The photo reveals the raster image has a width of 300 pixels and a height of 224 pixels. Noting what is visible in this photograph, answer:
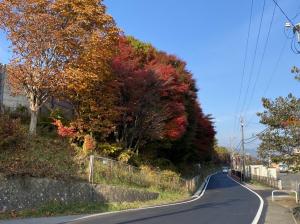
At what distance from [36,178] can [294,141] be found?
11738 millimetres

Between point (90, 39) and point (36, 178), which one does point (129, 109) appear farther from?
point (36, 178)

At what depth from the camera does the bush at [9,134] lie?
1850cm

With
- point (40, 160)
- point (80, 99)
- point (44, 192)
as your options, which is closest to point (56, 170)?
point (40, 160)

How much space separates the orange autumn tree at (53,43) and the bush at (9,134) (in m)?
3.18

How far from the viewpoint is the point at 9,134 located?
19062 mm

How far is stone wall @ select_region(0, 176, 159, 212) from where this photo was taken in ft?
51.7

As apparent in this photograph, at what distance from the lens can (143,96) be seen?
3045 centimetres

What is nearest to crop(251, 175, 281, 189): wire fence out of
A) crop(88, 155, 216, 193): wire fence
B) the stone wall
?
crop(88, 155, 216, 193): wire fence

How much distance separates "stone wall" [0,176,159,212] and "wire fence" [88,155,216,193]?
2.46 ft

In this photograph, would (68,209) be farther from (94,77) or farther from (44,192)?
(94,77)

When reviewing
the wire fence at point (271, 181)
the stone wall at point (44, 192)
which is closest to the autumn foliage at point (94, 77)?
the stone wall at point (44, 192)

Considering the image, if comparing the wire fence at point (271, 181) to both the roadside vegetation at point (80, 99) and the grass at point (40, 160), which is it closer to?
the roadside vegetation at point (80, 99)

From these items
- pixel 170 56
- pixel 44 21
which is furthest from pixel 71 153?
pixel 170 56

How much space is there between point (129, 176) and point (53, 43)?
8870 millimetres
